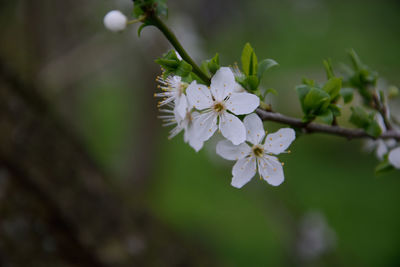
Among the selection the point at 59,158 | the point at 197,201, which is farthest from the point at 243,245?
the point at 59,158

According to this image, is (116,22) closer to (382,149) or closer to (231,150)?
(231,150)

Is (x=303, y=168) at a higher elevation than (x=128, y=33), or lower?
lower

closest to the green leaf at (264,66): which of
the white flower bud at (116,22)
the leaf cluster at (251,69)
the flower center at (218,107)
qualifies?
the leaf cluster at (251,69)

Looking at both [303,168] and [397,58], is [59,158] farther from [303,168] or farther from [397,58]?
[397,58]

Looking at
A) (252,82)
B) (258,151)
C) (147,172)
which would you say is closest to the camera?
(252,82)

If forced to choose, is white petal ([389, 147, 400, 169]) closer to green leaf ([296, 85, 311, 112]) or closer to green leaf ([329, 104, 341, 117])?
green leaf ([329, 104, 341, 117])

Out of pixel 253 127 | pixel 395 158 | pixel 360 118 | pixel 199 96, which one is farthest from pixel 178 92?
pixel 395 158
